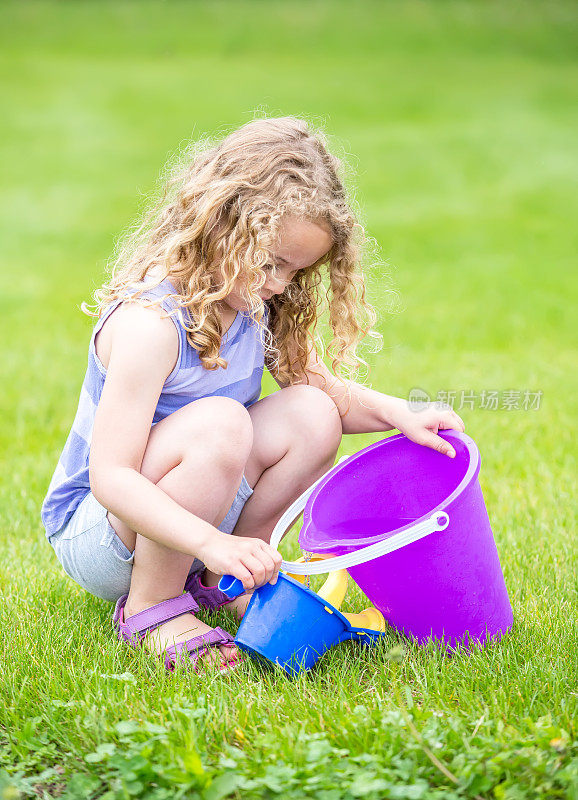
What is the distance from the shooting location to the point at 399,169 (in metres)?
10.0

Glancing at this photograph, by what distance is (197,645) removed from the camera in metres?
1.75

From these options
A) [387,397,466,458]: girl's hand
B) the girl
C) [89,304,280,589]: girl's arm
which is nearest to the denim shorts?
the girl

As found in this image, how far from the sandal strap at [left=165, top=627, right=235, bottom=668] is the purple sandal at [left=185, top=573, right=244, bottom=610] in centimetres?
19

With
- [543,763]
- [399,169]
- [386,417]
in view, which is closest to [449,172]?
[399,169]

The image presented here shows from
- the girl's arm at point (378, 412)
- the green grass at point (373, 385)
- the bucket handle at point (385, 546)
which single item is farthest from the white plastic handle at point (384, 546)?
the girl's arm at point (378, 412)

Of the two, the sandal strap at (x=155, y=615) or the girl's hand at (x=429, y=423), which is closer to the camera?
the sandal strap at (x=155, y=615)

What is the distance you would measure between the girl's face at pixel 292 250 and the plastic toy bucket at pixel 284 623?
0.55 meters

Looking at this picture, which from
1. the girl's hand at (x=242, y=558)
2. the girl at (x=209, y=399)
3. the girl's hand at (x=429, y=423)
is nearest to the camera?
the girl's hand at (x=242, y=558)

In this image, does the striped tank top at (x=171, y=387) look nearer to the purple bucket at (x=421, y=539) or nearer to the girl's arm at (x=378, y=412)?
the girl's arm at (x=378, y=412)

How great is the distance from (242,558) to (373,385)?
250 centimetres

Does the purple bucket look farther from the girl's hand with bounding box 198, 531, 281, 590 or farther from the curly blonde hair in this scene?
the curly blonde hair

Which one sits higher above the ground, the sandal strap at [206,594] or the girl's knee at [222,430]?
A: the girl's knee at [222,430]

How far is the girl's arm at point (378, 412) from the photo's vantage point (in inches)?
75.3

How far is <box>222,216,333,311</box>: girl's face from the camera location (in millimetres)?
1742
